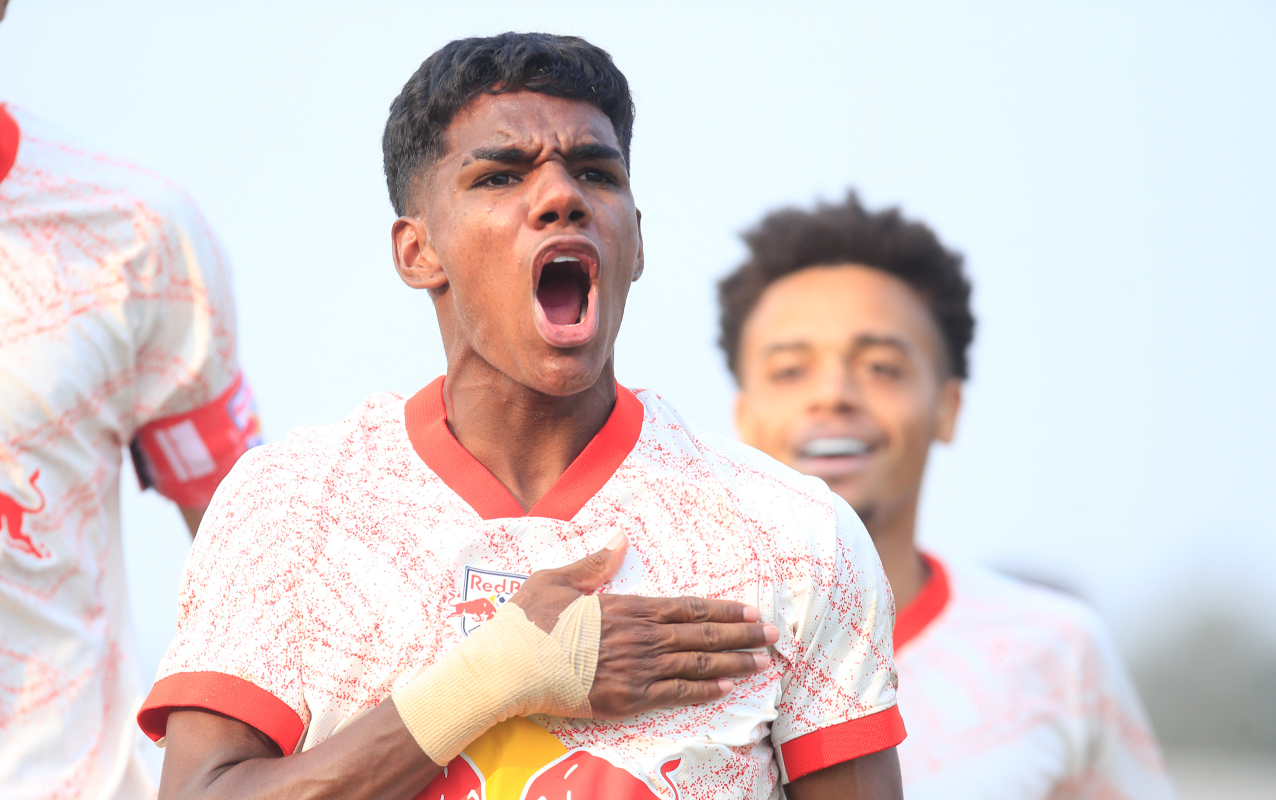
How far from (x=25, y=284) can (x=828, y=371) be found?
8.91ft

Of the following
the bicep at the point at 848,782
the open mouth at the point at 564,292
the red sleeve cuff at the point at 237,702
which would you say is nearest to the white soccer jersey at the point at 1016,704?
the bicep at the point at 848,782

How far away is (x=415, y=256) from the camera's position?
2740 millimetres

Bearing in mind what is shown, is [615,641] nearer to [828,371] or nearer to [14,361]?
[14,361]

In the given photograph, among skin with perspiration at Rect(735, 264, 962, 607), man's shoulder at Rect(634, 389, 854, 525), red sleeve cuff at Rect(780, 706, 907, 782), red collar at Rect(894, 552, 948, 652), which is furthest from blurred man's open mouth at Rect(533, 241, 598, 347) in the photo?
skin with perspiration at Rect(735, 264, 962, 607)

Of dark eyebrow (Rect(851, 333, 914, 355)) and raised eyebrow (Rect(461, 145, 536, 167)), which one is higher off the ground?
raised eyebrow (Rect(461, 145, 536, 167))

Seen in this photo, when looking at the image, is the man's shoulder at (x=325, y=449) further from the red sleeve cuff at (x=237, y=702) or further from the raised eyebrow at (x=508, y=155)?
the raised eyebrow at (x=508, y=155)

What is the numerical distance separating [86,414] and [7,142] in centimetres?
61

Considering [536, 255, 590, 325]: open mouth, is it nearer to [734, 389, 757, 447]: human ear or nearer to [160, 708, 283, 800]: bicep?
[160, 708, 283, 800]: bicep

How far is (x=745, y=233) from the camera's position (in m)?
6.00

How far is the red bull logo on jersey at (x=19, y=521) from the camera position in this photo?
3.16 m

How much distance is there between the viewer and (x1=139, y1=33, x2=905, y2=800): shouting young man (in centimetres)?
224

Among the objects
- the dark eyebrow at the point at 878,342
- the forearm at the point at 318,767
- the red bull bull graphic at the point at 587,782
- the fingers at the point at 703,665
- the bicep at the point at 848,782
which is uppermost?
the dark eyebrow at the point at 878,342

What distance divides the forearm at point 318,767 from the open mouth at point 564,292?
2.34ft

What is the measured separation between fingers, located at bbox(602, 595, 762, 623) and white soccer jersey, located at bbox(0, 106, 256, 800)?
4.85ft
